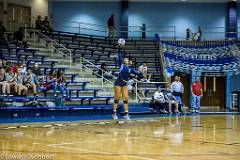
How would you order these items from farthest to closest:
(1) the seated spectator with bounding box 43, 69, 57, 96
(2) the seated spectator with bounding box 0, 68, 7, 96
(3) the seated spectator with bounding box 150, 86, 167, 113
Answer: (3) the seated spectator with bounding box 150, 86, 167, 113, (1) the seated spectator with bounding box 43, 69, 57, 96, (2) the seated spectator with bounding box 0, 68, 7, 96

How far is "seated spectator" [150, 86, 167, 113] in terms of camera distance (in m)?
18.8

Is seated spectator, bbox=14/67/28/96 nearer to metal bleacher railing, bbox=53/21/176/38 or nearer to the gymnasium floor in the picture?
the gymnasium floor

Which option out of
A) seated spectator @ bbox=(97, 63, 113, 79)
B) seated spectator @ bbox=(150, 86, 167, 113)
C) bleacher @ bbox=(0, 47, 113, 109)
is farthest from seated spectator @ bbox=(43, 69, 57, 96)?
seated spectator @ bbox=(150, 86, 167, 113)

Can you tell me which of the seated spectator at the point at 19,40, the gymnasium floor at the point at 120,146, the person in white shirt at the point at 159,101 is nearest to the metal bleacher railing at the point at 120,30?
the seated spectator at the point at 19,40

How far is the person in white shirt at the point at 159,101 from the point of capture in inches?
741

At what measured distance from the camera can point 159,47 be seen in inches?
1014

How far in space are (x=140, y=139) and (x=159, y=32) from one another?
23.9m

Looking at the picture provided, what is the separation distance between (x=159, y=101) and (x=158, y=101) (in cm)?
4

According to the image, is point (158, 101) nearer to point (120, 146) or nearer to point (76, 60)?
point (76, 60)

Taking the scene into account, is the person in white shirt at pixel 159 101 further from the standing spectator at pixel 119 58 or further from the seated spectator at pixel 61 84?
the standing spectator at pixel 119 58

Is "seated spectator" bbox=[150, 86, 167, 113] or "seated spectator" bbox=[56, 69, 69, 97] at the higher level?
"seated spectator" bbox=[56, 69, 69, 97]

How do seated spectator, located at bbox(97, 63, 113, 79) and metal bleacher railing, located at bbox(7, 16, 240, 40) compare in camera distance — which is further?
metal bleacher railing, located at bbox(7, 16, 240, 40)

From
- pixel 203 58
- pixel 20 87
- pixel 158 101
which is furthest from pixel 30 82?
pixel 203 58

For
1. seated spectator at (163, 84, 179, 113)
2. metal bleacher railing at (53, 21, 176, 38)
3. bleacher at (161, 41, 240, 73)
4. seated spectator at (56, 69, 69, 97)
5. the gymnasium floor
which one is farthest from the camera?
metal bleacher railing at (53, 21, 176, 38)
